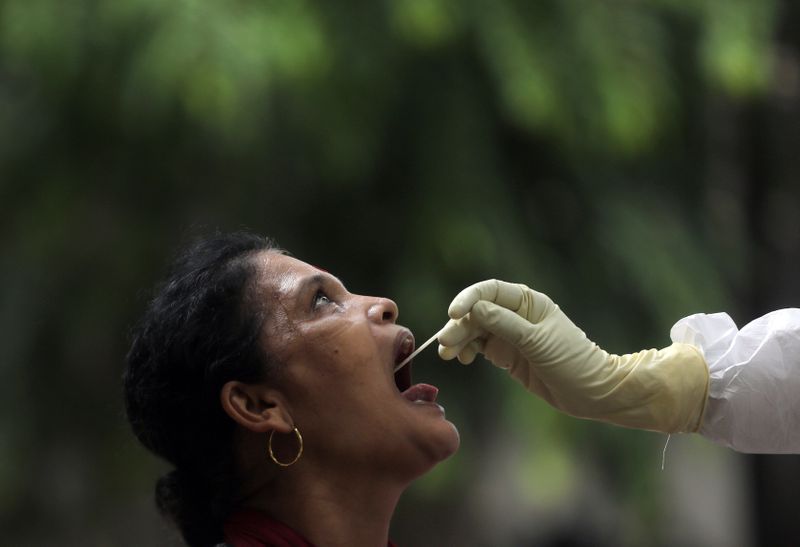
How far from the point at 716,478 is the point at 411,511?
2.63 m

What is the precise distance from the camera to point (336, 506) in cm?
242

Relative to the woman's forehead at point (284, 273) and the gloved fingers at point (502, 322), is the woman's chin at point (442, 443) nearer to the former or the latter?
the gloved fingers at point (502, 322)

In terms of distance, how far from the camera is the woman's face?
2379 mm

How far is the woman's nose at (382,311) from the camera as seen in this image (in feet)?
8.16

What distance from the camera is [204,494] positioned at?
97.8 inches

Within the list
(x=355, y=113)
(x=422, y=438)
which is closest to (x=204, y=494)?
(x=422, y=438)

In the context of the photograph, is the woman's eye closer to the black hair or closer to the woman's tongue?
the black hair

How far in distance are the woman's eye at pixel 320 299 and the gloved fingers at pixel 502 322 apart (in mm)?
283

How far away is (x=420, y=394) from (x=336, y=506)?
10.5 inches

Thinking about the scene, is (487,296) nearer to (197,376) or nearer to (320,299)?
(320,299)

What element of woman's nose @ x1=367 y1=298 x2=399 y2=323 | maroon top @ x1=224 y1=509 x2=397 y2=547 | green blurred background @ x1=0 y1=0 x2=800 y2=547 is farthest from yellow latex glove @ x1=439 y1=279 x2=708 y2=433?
green blurred background @ x1=0 y1=0 x2=800 y2=547

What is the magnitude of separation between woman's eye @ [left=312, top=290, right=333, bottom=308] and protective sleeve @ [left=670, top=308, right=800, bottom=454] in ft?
2.38

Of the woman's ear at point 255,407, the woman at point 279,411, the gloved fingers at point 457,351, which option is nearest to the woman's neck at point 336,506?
the woman at point 279,411

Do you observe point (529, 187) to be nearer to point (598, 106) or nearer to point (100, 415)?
point (598, 106)
